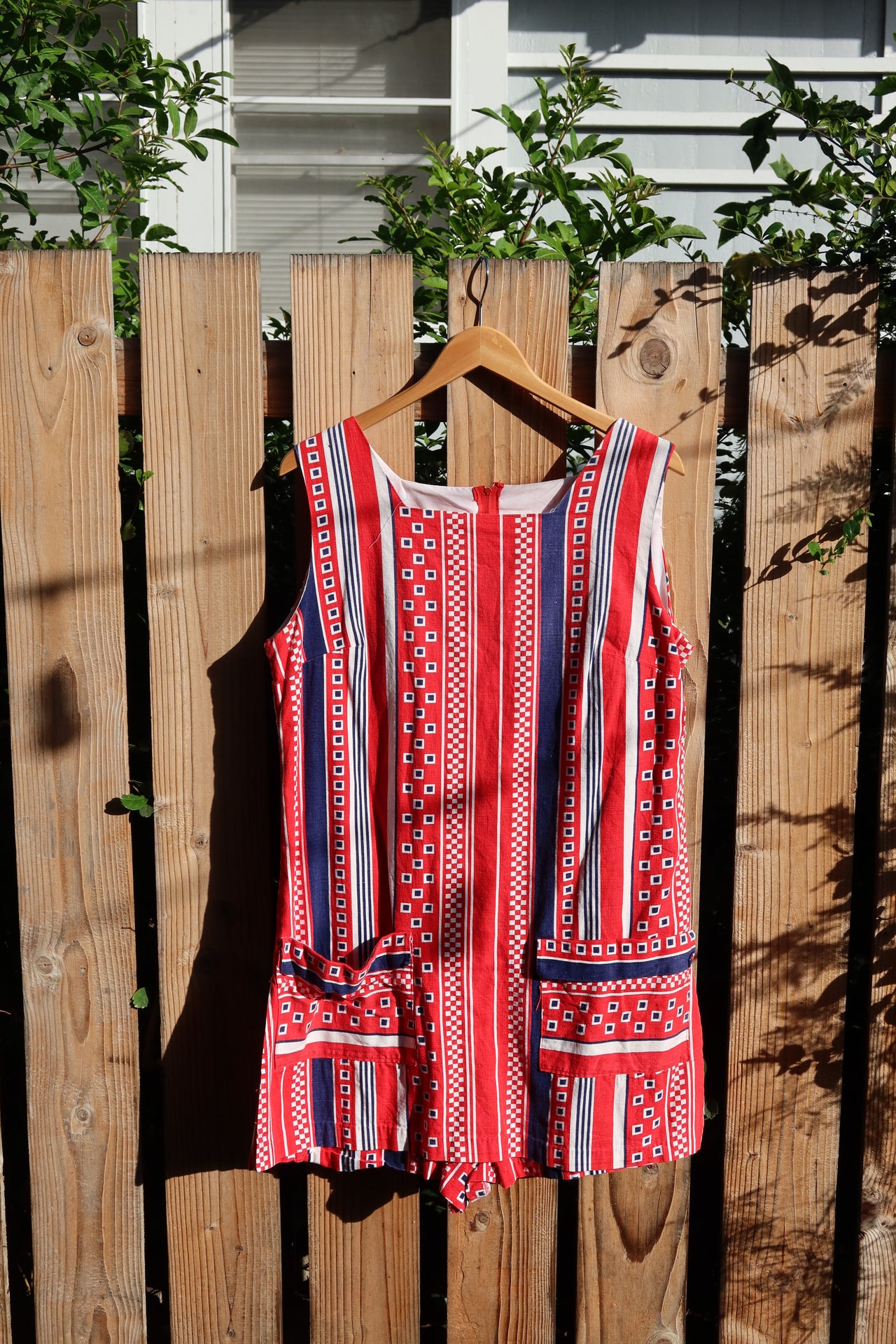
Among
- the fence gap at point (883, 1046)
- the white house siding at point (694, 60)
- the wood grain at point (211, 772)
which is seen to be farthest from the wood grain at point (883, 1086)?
the white house siding at point (694, 60)

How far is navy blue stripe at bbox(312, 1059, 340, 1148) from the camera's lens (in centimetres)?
162

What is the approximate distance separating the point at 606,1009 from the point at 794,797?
1.63 ft

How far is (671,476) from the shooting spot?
1.63 metres

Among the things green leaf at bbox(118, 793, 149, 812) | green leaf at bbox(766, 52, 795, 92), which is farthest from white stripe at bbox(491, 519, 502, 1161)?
green leaf at bbox(766, 52, 795, 92)

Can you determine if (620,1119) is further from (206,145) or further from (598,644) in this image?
(206,145)

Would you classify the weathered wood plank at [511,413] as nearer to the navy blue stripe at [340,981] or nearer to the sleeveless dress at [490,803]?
the sleeveless dress at [490,803]

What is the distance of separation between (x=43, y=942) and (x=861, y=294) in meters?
1.76

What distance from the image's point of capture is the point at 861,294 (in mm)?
1615

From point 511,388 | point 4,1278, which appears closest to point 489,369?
point 511,388

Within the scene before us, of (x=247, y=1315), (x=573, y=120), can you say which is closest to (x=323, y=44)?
(x=573, y=120)

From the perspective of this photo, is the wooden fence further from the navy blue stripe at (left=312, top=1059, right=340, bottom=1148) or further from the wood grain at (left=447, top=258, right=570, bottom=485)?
the navy blue stripe at (left=312, top=1059, right=340, bottom=1148)

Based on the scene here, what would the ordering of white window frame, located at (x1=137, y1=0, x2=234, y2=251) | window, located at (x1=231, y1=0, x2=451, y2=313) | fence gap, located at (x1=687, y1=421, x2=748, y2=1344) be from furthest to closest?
window, located at (x1=231, y1=0, x2=451, y2=313) < white window frame, located at (x1=137, y1=0, x2=234, y2=251) < fence gap, located at (x1=687, y1=421, x2=748, y2=1344)

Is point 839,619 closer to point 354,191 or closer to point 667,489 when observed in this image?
point 667,489

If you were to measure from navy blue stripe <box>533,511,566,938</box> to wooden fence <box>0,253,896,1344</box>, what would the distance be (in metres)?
0.20
